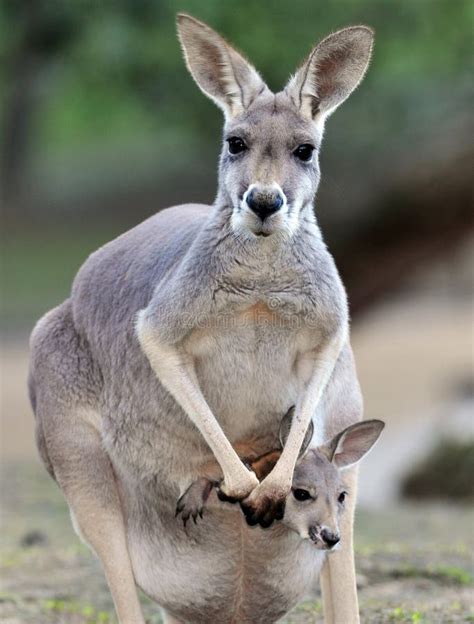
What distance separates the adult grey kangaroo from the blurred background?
35.1 inches

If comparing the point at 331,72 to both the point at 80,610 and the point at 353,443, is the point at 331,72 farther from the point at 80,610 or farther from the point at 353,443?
the point at 80,610

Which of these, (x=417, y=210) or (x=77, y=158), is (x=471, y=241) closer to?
(x=417, y=210)

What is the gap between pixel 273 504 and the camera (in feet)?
14.1

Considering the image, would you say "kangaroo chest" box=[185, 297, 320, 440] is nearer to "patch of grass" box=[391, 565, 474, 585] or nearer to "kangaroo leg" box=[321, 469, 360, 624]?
"kangaroo leg" box=[321, 469, 360, 624]

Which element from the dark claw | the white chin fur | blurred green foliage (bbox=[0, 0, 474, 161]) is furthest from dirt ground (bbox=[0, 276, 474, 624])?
blurred green foliage (bbox=[0, 0, 474, 161])

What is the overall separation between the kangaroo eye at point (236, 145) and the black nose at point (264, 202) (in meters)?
0.26

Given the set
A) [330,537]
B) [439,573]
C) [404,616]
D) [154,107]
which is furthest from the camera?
[154,107]

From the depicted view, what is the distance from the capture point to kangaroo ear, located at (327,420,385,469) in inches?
180

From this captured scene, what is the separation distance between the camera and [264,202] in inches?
158

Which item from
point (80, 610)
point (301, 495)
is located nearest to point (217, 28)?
point (80, 610)

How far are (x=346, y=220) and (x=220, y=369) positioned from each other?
20.8ft

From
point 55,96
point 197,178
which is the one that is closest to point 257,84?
point 55,96

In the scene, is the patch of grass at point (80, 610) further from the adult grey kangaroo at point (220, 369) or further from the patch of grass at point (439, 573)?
the patch of grass at point (439, 573)

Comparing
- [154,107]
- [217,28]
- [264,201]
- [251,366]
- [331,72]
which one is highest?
[154,107]
